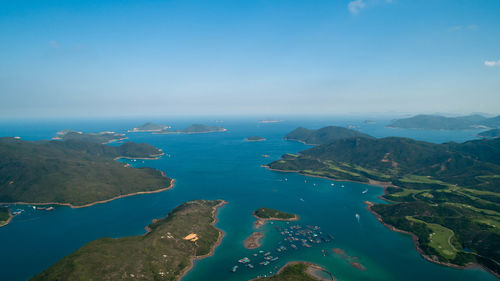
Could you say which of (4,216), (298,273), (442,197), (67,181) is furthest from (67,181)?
(442,197)

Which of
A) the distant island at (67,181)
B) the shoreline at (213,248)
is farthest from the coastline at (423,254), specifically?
the distant island at (67,181)

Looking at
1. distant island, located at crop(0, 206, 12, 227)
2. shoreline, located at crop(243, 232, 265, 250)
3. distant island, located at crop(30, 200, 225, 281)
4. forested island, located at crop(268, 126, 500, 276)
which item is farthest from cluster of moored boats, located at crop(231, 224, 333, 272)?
distant island, located at crop(0, 206, 12, 227)

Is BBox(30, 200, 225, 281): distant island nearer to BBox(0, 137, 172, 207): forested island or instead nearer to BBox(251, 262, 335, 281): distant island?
BBox(251, 262, 335, 281): distant island

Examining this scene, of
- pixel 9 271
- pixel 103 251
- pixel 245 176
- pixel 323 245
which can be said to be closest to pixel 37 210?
pixel 9 271

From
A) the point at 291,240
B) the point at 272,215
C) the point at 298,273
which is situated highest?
the point at 272,215

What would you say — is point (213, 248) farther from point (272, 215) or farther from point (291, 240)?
point (272, 215)
